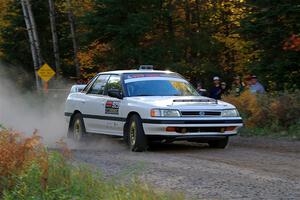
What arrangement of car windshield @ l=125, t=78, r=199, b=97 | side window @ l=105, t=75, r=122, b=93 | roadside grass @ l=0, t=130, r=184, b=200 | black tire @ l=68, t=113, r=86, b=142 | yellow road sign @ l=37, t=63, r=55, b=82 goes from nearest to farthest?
roadside grass @ l=0, t=130, r=184, b=200 < car windshield @ l=125, t=78, r=199, b=97 < side window @ l=105, t=75, r=122, b=93 < black tire @ l=68, t=113, r=86, b=142 < yellow road sign @ l=37, t=63, r=55, b=82

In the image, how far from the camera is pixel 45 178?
7.41m

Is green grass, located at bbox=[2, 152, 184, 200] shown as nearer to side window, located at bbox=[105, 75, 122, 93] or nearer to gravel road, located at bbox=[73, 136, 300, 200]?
gravel road, located at bbox=[73, 136, 300, 200]

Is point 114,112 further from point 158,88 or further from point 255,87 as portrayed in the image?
point 255,87

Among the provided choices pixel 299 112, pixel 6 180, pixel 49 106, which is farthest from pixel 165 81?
pixel 49 106

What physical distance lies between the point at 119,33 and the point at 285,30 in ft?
36.9

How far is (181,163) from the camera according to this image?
10.7 meters

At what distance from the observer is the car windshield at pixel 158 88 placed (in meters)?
13.8

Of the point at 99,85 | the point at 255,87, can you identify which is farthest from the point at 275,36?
the point at 99,85

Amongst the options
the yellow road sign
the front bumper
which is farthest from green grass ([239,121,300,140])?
the yellow road sign

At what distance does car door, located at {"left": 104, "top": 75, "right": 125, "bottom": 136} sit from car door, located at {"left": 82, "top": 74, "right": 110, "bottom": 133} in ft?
0.59

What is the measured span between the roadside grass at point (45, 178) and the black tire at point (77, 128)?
22.6 feet

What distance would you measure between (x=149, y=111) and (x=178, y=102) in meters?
0.62

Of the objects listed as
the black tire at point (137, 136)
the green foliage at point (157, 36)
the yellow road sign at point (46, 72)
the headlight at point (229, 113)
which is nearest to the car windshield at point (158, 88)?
the black tire at point (137, 136)

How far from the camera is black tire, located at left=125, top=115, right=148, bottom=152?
498 inches
